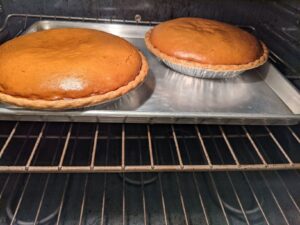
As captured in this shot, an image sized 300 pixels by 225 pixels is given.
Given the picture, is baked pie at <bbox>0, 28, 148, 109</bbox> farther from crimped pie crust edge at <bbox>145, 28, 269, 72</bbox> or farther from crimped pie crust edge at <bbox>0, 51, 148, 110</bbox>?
crimped pie crust edge at <bbox>145, 28, 269, 72</bbox>

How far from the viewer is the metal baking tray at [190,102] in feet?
2.53

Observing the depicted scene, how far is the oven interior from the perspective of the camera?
976mm

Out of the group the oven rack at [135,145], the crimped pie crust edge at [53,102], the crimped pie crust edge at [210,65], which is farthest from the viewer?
the oven rack at [135,145]

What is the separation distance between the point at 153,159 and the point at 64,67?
0.50m

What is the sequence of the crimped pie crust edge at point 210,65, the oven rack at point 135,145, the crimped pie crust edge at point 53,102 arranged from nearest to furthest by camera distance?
1. the crimped pie crust edge at point 53,102
2. the crimped pie crust edge at point 210,65
3. the oven rack at point 135,145

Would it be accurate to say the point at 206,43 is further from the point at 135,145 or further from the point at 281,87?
the point at 135,145

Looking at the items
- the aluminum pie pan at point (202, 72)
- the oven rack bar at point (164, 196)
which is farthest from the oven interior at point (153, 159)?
the aluminum pie pan at point (202, 72)

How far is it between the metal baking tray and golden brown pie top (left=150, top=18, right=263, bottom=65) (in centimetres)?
12

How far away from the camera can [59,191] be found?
1.02 meters

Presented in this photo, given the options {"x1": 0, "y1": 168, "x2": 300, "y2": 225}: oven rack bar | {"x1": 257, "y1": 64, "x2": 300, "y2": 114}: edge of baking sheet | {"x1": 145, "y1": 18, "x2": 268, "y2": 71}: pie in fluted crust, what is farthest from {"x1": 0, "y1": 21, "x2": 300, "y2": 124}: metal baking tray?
{"x1": 0, "y1": 168, "x2": 300, "y2": 225}: oven rack bar

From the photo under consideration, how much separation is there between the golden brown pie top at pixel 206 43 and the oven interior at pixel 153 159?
21cm

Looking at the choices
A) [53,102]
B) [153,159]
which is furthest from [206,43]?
[53,102]

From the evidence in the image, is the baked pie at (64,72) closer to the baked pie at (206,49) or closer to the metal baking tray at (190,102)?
the metal baking tray at (190,102)

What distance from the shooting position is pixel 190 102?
94 cm
